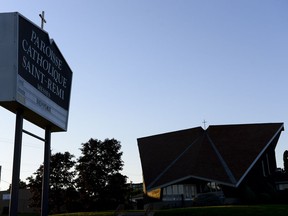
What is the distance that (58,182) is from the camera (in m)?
46.8

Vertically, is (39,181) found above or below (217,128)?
below

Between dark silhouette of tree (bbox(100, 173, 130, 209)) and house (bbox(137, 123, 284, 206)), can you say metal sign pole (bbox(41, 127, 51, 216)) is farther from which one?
dark silhouette of tree (bbox(100, 173, 130, 209))

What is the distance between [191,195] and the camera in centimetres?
4034

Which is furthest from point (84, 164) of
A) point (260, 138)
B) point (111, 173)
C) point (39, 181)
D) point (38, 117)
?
point (38, 117)

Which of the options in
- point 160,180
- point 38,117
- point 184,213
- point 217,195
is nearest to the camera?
point 38,117

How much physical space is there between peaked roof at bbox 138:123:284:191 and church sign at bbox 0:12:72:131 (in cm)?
2102

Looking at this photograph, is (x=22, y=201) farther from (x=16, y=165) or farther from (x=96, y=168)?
(x=16, y=165)

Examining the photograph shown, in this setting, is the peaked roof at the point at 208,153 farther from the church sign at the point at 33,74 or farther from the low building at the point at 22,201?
the low building at the point at 22,201

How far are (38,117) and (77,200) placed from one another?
96.7 feet

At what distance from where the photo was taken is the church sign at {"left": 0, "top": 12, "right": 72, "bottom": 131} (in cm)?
1419

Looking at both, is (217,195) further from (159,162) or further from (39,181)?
(39,181)

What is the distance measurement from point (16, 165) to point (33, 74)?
367cm

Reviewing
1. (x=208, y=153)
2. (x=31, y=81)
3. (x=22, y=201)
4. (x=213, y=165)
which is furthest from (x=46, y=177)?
(x=22, y=201)

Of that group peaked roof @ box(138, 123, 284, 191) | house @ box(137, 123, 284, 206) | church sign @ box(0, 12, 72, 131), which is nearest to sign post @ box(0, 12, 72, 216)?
church sign @ box(0, 12, 72, 131)
